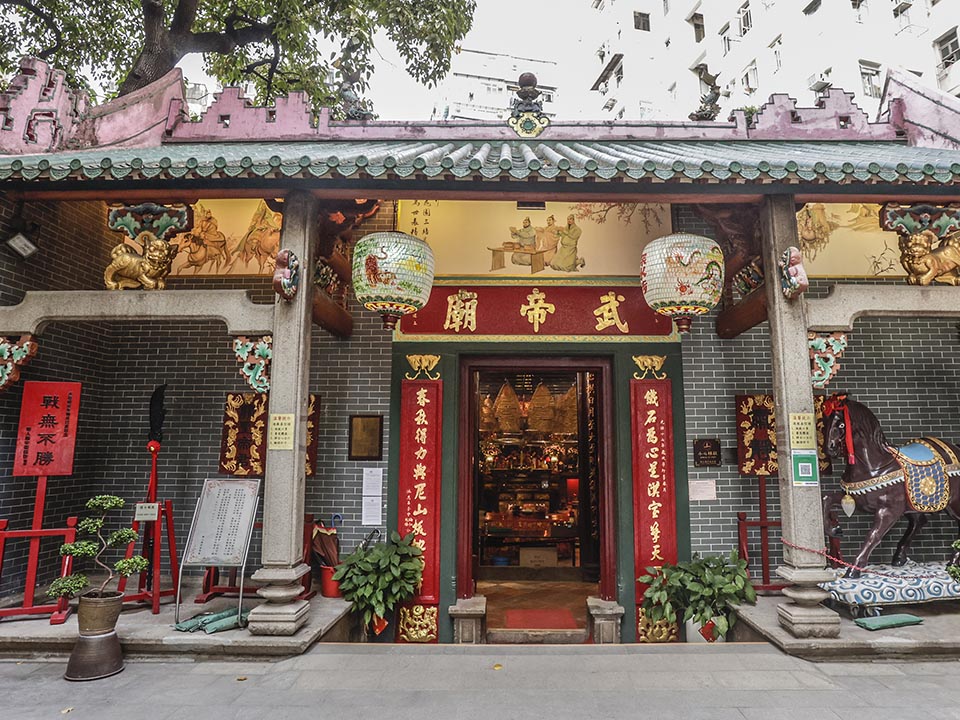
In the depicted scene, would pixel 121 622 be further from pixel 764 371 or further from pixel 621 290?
pixel 764 371

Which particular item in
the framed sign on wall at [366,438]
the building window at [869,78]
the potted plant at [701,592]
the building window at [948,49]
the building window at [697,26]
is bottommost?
the potted plant at [701,592]

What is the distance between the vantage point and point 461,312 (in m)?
6.21

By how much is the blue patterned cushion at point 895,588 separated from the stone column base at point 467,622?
3.07 meters

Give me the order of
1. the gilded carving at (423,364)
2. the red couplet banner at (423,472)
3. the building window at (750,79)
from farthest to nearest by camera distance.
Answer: the building window at (750,79) < the gilded carving at (423,364) < the red couplet banner at (423,472)

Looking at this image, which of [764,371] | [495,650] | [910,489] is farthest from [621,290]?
[495,650]

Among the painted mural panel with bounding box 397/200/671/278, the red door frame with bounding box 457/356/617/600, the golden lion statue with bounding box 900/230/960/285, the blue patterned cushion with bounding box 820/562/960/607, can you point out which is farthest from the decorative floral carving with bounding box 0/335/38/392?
the golden lion statue with bounding box 900/230/960/285

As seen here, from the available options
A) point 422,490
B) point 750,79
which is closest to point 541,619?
point 422,490

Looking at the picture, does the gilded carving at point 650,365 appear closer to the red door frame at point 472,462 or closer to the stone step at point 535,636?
the red door frame at point 472,462

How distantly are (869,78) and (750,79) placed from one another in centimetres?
554

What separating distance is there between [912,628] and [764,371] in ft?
8.75

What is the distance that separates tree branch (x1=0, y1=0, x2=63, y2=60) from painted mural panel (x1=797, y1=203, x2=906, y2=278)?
449 inches

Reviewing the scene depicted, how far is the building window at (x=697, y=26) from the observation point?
28.4 metres

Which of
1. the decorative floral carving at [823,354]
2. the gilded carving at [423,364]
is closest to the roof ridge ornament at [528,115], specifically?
the gilded carving at [423,364]

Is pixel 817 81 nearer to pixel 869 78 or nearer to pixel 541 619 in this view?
pixel 869 78
